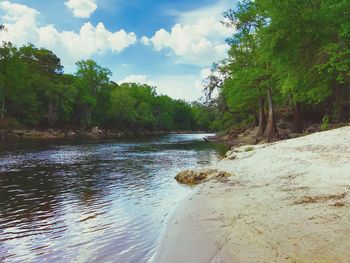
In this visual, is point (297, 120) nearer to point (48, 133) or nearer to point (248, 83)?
point (248, 83)

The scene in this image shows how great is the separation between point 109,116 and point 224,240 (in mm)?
99098

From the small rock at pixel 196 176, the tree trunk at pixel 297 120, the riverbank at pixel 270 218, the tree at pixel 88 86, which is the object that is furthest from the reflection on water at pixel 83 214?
the tree at pixel 88 86

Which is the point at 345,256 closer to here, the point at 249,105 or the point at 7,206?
the point at 7,206

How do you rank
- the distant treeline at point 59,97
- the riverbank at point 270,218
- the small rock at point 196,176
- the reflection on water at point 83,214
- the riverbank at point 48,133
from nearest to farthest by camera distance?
the riverbank at point 270,218, the reflection on water at point 83,214, the small rock at point 196,176, the riverbank at point 48,133, the distant treeline at point 59,97

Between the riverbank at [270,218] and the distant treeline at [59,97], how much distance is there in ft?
179

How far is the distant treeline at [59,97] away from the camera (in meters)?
69.7

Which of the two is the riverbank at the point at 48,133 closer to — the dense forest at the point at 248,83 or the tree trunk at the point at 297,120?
the dense forest at the point at 248,83

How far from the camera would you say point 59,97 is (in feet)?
259

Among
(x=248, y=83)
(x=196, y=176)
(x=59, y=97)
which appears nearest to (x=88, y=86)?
(x=59, y=97)

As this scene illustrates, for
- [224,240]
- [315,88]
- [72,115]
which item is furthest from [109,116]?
[224,240]

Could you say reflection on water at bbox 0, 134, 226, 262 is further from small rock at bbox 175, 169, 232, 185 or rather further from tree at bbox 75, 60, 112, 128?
tree at bbox 75, 60, 112, 128

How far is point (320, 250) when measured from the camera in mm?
5441

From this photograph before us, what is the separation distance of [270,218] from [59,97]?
7718 cm

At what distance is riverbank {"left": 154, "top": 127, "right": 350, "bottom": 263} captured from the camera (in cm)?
570
